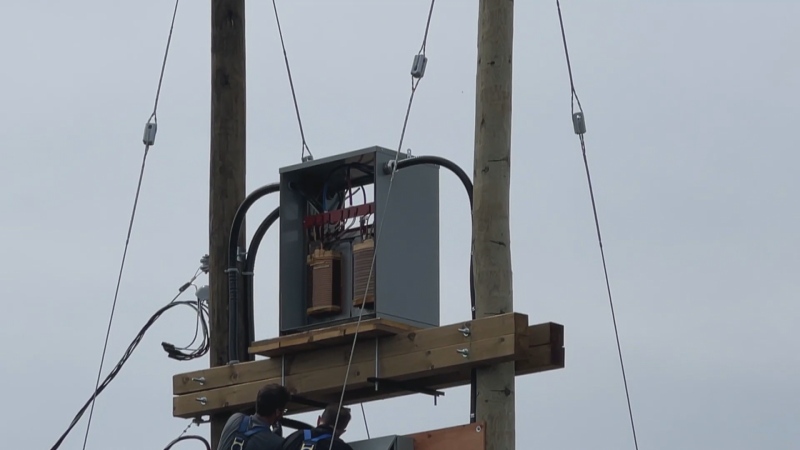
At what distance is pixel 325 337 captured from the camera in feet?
37.9

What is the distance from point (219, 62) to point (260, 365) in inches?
93.8

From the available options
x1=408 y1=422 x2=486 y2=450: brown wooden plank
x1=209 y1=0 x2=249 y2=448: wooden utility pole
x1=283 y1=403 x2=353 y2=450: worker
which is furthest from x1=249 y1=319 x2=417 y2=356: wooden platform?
x1=209 y1=0 x2=249 y2=448: wooden utility pole

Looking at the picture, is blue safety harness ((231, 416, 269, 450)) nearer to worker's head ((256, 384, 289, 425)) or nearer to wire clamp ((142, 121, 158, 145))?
worker's head ((256, 384, 289, 425))

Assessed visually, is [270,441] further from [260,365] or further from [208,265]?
[208,265]

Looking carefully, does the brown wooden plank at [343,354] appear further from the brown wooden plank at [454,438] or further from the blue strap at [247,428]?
the blue strap at [247,428]

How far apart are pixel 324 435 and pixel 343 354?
818 millimetres

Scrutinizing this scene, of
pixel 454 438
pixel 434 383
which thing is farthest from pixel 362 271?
pixel 454 438

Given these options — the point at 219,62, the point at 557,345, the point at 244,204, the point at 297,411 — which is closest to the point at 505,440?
the point at 557,345

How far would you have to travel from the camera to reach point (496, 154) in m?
10.9

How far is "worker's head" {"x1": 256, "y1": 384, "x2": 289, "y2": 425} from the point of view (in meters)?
11.3

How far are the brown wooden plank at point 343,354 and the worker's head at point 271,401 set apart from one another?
1.51 ft

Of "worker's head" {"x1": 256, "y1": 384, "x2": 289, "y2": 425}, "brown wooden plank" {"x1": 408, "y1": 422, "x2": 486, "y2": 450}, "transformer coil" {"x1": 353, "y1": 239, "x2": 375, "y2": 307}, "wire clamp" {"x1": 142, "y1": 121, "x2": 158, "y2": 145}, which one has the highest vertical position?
"wire clamp" {"x1": 142, "y1": 121, "x2": 158, "y2": 145}

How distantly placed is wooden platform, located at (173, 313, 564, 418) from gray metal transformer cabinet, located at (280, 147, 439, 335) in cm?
21

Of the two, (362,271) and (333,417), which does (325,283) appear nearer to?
(362,271)
